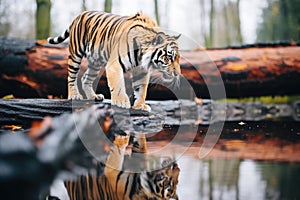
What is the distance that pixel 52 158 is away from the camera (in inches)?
33.9

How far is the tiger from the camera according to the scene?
Result: 10.3ft

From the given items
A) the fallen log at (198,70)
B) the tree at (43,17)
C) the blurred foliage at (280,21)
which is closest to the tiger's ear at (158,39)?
the fallen log at (198,70)

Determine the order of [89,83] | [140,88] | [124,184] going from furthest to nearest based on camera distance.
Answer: [89,83] → [140,88] → [124,184]

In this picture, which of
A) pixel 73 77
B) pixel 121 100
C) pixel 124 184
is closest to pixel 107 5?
pixel 73 77

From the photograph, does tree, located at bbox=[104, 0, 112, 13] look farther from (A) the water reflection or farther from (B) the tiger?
(A) the water reflection

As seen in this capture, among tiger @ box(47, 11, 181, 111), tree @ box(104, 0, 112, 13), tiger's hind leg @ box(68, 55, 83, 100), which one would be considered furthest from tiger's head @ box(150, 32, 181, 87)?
tree @ box(104, 0, 112, 13)

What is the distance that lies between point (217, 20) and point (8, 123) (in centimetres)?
985

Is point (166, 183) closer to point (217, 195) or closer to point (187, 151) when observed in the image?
point (217, 195)

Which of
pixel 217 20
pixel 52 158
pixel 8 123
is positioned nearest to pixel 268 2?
pixel 217 20

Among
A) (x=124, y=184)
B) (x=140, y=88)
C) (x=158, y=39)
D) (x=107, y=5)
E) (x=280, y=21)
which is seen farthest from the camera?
(x=280, y=21)

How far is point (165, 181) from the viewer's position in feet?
5.06

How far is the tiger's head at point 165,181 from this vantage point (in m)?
1.36

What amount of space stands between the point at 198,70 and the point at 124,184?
3867 mm

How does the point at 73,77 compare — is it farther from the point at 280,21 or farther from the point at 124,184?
the point at 280,21
